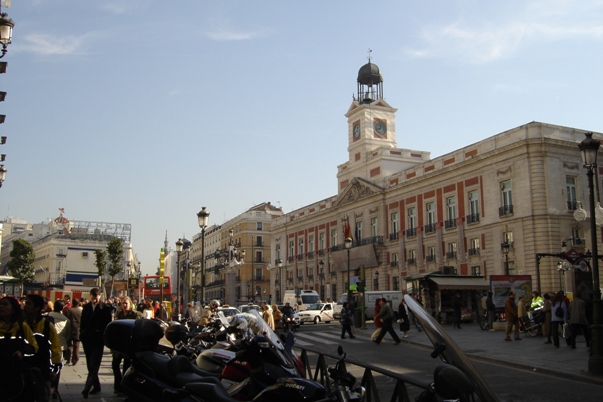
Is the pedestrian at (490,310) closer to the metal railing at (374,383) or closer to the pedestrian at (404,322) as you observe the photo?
the pedestrian at (404,322)

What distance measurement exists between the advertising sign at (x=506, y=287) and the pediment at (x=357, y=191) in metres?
27.9

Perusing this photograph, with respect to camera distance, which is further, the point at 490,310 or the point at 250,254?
the point at 250,254

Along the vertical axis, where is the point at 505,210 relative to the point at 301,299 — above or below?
above

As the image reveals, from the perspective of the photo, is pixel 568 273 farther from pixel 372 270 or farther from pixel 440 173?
pixel 372 270

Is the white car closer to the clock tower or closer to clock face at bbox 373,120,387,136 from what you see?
the clock tower

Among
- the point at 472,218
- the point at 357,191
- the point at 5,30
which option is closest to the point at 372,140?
the point at 357,191

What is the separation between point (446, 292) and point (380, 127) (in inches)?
1176

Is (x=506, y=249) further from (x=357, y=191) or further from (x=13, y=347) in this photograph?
(x=13, y=347)

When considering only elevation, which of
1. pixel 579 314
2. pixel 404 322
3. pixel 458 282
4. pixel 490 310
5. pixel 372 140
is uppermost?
pixel 372 140

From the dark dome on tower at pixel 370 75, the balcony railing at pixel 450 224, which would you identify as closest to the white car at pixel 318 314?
the balcony railing at pixel 450 224

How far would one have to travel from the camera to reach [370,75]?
62.3 meters

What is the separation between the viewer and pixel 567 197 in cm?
3891

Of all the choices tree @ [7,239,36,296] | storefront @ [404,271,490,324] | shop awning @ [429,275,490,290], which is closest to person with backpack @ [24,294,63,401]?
storefront @ [404,271,490,324]

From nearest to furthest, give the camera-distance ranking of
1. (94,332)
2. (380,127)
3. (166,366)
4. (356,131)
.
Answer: (166,366) < (94,332) < (380,127) < (356,131)
